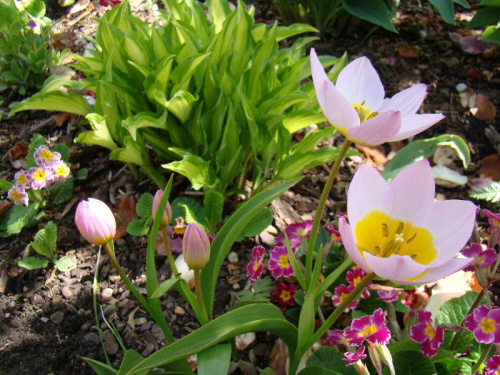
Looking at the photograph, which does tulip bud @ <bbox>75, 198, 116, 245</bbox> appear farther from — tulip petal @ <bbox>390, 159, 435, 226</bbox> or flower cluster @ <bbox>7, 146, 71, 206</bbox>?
flower cluster @ <bbox>7, 146, 71, 206</bbox>

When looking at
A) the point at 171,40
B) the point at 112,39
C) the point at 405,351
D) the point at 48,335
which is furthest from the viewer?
the point at 171,40

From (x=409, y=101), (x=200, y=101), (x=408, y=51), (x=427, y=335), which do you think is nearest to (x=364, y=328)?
(x=427, y=335)

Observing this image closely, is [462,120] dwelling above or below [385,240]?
below

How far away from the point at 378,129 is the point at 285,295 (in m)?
0.84

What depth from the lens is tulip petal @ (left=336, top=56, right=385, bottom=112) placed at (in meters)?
1.16

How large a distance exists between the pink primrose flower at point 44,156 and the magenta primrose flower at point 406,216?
137 centimetres

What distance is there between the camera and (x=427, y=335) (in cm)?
122

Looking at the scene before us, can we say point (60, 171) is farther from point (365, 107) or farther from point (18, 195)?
point (365, 107)

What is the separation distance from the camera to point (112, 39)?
1.87 metres

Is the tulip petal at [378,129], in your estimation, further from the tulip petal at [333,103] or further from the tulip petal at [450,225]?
the tulip petal at [450,225]

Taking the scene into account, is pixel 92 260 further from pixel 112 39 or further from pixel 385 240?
pixel 385 240

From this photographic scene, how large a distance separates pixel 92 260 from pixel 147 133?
0.53 m

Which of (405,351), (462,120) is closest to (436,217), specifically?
(405,351)

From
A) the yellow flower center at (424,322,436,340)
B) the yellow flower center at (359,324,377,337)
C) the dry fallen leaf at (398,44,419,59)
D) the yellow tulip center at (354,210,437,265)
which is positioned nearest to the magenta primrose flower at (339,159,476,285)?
the yellow tulip center at (354,210,437,265)
